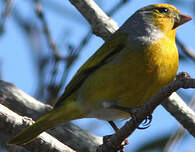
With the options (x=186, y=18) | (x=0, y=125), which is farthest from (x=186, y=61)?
(x=0, y=125)

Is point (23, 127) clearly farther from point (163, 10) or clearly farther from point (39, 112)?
point (163, 10)

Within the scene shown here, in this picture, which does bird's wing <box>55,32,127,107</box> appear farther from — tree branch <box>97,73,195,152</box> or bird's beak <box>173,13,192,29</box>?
tree branch <box>97,73,195,152</box>

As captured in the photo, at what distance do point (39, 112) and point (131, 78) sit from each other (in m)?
1.48

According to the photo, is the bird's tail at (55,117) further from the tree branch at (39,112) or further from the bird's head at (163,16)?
the bird's head at (163,16)

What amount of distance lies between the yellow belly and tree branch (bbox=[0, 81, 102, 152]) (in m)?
0.58

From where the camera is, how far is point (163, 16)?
529cm

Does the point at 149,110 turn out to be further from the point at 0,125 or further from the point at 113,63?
the point at 0,125

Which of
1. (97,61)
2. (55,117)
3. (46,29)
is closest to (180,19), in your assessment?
(97,61)

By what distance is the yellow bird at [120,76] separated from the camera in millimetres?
4441

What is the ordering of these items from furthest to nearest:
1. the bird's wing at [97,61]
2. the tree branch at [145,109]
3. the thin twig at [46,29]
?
the thin twig at [46,29]
the bird's wing at [97,61]
the tree branch at [145,109]

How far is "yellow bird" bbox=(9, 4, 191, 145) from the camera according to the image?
4441 mm

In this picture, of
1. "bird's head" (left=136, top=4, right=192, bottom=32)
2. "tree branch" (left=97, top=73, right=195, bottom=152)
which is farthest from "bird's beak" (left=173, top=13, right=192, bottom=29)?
"tree branch" (left=97, top=73, right=195, bottom=152)

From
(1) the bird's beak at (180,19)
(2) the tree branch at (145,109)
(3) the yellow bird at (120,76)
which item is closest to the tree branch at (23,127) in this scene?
(3) the yellow bird at (120,76)

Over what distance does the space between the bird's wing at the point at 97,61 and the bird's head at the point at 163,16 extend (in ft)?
1.67
